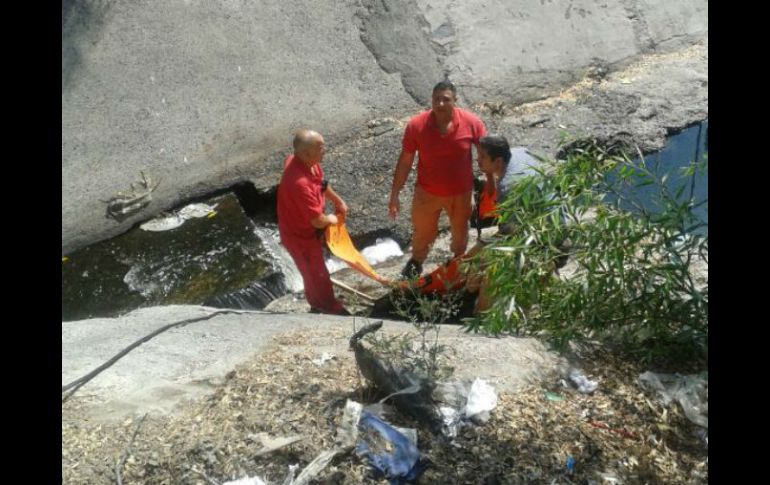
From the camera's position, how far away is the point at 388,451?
10.5ft

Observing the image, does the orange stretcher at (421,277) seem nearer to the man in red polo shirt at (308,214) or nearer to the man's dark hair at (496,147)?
the man in red polo shirt at (308,214)

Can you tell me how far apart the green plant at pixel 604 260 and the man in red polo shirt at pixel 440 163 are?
191 cm

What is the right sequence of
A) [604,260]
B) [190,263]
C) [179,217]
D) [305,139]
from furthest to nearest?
[179,217] → [190,263] → [305,139] → [604,260]

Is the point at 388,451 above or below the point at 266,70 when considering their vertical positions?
below

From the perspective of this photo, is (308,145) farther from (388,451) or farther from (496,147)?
(388,451)

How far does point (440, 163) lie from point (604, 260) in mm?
2421

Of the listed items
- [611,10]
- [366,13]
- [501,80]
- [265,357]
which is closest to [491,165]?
[265,357]

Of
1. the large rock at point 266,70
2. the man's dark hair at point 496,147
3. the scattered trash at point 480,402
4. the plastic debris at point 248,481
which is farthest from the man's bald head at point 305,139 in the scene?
the plastic debris at point 248,481

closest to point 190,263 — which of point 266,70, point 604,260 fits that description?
point 266,70

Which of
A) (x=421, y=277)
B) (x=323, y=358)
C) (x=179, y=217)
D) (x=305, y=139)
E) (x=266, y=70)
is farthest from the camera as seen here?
(x=266, y=70)

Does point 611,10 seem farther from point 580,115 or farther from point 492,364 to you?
point 492,364

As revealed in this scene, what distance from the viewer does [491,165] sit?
5.52 m

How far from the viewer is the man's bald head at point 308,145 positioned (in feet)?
17.3

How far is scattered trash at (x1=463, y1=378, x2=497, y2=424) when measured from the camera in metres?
3.44
